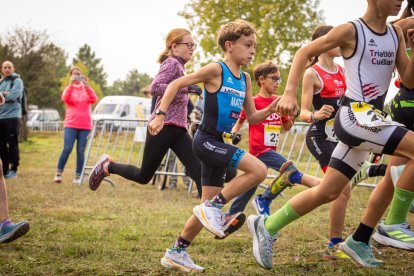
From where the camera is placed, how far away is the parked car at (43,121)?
41.0 meters

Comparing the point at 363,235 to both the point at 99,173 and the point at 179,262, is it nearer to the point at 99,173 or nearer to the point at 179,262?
the point at 179,262

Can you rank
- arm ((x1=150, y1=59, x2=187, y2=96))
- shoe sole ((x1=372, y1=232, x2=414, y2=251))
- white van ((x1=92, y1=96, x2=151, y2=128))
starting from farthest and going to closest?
white van ((x1=92, y1=96, x2=151, y2=128)), arm ((x1=150, y1=59, x2=187, y2=96)), shoe sole ((x1=372, y1=232, x2=414, y2=251))

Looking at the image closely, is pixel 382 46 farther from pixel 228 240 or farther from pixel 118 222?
pixel 118 222

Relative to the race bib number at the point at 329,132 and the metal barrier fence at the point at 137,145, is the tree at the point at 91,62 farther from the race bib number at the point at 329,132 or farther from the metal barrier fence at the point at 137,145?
the race bib number at the point at 329,132

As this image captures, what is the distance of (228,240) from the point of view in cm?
508

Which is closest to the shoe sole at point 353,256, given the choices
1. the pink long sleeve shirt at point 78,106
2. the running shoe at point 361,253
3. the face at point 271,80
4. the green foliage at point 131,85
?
the running shoe at point 361,253

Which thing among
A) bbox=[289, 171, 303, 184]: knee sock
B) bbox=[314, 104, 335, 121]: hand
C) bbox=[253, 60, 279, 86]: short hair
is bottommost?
bbox=[289, 171, 303, 184]: knee sock

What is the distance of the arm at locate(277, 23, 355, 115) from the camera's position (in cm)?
321

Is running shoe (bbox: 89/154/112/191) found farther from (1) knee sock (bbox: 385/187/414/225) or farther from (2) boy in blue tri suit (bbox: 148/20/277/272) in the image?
(1) knee sock (bbox: 385/187/414/225)

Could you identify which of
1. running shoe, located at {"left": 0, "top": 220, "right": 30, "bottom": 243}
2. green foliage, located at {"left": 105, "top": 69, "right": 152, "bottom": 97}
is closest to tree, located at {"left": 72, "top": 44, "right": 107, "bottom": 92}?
green foliage, located at {"left": 105, "top": 69, "right": 152, "bottom": 97}

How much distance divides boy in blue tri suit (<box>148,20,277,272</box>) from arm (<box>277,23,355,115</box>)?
2.44ft

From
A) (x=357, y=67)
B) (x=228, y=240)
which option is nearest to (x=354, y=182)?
(x=228, y=240)

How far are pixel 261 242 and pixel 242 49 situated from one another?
1472 mm

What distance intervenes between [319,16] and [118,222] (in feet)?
70.3
